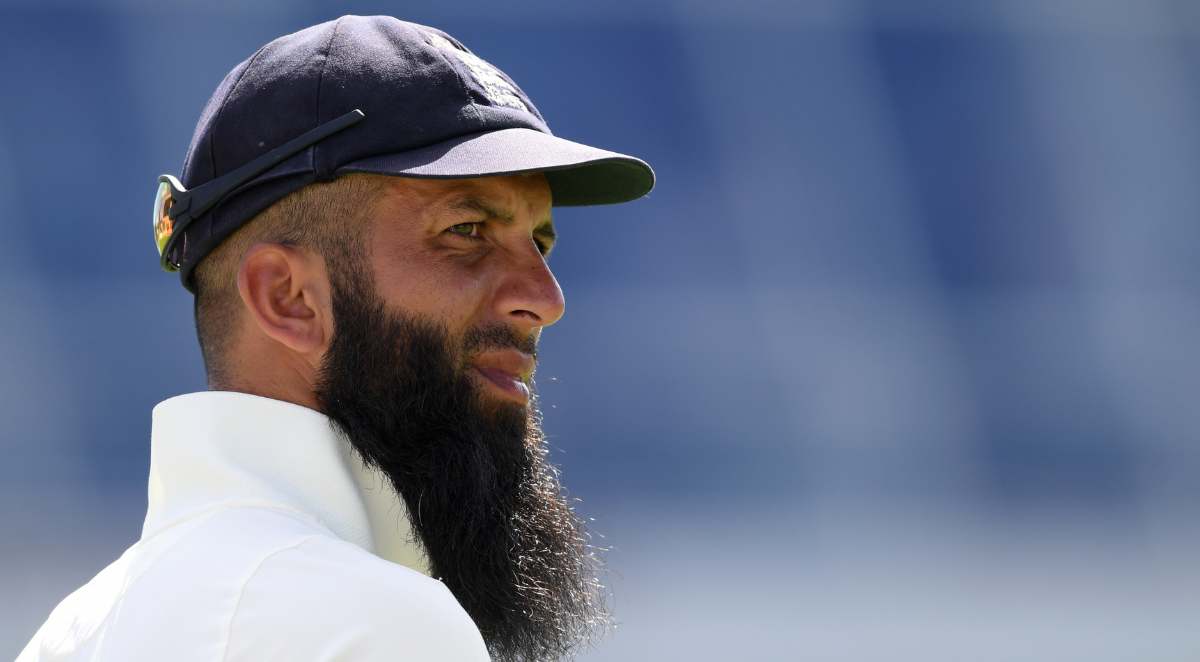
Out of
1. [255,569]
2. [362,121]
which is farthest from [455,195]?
[255,569]

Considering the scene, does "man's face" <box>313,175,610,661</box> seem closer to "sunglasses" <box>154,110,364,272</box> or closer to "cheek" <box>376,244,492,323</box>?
"cheek" <box>376,244,492,323</box>

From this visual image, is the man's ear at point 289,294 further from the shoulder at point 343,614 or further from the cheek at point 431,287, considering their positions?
the shoulder at point 343,614

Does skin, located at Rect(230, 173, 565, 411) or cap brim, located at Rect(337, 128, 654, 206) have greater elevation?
cap brim, located at Rect(337, 128, 654, 206)

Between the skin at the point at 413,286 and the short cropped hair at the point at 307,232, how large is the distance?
0.05 ft

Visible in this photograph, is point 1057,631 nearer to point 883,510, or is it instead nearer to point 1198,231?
point 883,510

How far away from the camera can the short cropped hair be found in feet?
4.00

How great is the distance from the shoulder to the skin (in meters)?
0.42

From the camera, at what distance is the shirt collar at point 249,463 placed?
995 millimetres

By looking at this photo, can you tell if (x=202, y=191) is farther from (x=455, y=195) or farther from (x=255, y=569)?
(x=255, y=569)

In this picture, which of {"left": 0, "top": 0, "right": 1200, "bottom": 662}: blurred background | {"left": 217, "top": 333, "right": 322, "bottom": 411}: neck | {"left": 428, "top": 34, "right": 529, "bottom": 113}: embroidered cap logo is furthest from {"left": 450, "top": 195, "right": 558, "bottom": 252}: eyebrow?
{"left": 0, "top": 0, "right": 1200, "bottom": 662}: blurred background

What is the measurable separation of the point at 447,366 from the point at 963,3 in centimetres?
492

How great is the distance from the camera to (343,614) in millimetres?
802

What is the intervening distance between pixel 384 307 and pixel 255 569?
46cm

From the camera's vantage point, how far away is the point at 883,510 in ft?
15.9
